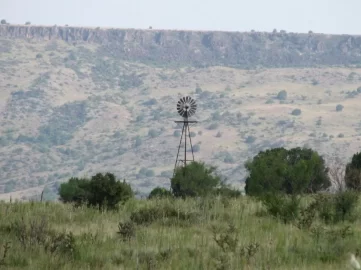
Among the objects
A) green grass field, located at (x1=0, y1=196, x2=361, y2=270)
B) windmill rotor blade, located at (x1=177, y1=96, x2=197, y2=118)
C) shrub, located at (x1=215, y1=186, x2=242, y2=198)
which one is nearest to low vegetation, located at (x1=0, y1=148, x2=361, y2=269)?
green grass field, located at (x1=0, y1=196, x2=361, y2=270)

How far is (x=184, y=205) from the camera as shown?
16.8 meters

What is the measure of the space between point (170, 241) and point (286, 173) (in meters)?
17.8

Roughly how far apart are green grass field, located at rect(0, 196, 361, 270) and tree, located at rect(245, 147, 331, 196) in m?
11.2

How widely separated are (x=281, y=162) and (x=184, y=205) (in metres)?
16.9

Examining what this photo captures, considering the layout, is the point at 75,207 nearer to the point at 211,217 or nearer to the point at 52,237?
the point at 211,217

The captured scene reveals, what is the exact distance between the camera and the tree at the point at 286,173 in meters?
28.9

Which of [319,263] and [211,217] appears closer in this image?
[319,263]

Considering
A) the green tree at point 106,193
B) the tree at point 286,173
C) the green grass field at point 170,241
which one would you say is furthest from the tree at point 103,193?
the tree at point 286,173

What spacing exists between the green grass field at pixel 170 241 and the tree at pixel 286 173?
36.7 feet

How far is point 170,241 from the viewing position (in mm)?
Answer: 12609

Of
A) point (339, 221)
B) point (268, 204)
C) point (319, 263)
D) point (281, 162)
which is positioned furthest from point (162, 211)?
point (281, 162)

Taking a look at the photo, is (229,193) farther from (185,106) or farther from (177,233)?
(185,106)

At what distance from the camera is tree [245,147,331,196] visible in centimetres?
2886

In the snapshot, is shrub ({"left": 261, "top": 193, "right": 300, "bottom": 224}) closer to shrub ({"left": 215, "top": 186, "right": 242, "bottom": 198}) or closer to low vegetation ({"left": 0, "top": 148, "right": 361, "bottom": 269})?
low vegetation ({"left": 0, "top": 148, "right": 361, "bottom": 269})
